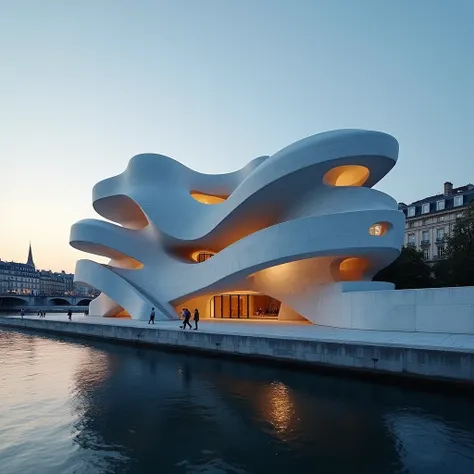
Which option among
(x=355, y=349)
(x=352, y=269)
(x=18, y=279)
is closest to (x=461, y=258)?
(x=352, y=269)

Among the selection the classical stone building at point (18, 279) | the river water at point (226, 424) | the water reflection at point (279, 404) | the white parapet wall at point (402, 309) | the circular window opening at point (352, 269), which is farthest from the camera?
the classical stone building at point (18, 279)

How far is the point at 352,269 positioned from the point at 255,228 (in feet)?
22.2

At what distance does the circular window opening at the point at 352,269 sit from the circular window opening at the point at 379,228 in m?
1.85

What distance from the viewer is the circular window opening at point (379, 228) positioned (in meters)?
20.4

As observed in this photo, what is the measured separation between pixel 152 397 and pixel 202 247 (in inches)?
734

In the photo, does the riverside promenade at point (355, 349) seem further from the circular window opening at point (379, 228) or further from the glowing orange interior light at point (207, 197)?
the glowing orange interior light at point (207, 197)

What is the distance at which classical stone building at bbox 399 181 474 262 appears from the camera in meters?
50.2

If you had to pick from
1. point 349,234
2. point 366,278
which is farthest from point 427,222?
point 349,234

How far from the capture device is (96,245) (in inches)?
1201

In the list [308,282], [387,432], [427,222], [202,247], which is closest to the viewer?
[387,432]

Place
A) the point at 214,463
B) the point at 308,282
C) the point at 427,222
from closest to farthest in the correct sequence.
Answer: the point at 214,463 → the point at 308,282 → the point at 427,222

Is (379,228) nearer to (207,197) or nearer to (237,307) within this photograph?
(237,307)

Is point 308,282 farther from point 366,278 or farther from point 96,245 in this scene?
point 96,245

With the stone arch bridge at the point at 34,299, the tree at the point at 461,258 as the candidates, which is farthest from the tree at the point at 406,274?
the stone arch bridge at the point at 34,299
